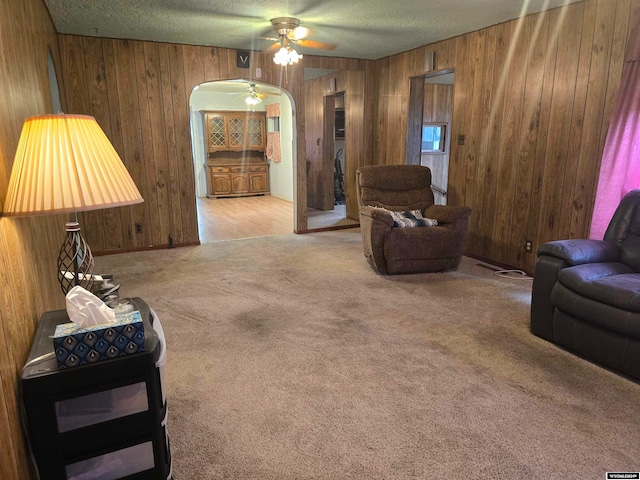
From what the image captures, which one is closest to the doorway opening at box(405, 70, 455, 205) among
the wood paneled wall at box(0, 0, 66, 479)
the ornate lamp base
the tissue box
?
the wood paneled wall at box(0, 0, 66, 479)

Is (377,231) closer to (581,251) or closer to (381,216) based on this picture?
(381,216)

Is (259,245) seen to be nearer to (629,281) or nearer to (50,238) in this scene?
(50,238)

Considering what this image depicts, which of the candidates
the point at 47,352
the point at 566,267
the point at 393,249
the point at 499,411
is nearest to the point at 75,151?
the point at 47,352

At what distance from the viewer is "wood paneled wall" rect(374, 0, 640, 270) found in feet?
11.4

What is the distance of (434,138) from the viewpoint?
784 centimetres

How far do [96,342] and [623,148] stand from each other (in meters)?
3.69

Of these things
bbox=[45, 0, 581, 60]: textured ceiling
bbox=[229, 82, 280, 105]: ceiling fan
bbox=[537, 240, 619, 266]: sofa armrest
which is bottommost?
bbox=[537, 240, 619, 266]: sofa armrest

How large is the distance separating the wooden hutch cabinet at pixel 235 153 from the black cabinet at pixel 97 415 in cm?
843

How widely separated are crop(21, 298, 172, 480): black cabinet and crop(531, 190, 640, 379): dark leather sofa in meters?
2.34

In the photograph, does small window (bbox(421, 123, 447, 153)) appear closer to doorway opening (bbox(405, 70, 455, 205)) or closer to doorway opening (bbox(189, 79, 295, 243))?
doorway opening (bbox(405, 70, 455, 205))

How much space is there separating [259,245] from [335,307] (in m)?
2.25

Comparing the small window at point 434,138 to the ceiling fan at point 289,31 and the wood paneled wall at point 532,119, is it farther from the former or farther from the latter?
the ceiling fan at point 289,31

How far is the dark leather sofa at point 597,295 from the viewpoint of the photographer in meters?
2.34

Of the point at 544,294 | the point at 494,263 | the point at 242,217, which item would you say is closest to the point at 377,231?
the point at 494,263
